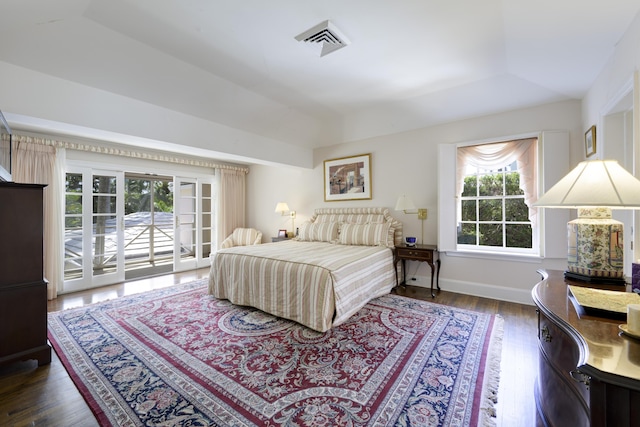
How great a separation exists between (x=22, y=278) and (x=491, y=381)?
356 cm

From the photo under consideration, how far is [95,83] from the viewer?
260 centimetres

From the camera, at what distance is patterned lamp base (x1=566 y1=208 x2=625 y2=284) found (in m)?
1.37

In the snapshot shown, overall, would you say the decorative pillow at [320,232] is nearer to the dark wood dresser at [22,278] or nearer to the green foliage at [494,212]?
the green foliage at [494,212]

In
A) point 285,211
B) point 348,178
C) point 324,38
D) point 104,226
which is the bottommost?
point 104,226

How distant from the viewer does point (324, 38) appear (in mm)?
2316

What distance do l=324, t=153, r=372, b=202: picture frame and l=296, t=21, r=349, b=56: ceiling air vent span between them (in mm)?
2245

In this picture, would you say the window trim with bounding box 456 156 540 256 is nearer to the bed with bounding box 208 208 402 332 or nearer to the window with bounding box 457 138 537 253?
the window with bounding box 457 138 537 253

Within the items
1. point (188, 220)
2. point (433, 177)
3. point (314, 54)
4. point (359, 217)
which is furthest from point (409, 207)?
point (188, 220)

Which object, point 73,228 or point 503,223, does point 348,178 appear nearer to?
point 503,223

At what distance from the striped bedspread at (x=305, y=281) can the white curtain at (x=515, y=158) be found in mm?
1833

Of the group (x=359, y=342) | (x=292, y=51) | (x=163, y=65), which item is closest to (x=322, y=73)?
(x=292, y=51)

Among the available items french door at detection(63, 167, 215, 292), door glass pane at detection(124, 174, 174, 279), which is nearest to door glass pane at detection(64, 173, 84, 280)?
french door at detection(63, 167, 215, 292)

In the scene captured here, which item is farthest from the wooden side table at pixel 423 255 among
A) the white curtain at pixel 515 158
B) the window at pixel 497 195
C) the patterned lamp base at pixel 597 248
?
the patterned lamp base at pixel 597 248

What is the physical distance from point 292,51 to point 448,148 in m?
2.40
